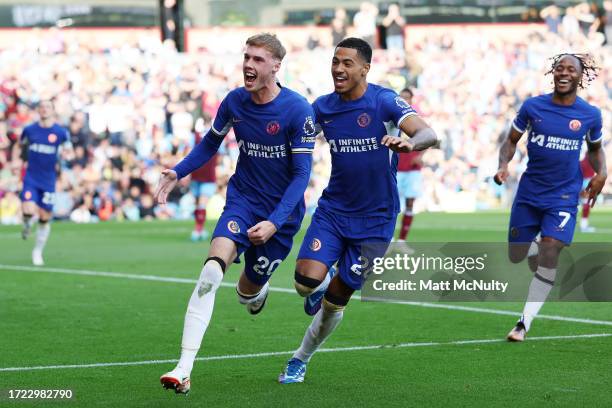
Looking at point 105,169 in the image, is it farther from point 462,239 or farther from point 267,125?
point 267,125

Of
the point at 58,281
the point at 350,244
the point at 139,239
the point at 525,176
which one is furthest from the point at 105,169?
the point at 350,244

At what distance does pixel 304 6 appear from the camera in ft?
110

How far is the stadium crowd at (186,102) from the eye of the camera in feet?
91.5

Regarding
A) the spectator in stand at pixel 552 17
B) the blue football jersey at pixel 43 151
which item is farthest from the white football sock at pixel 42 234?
the spectator in stand at pixel 552 17

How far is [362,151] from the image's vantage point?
8.09m

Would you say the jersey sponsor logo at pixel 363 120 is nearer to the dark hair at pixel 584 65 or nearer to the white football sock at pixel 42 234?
the dark hair at pixel 584 65

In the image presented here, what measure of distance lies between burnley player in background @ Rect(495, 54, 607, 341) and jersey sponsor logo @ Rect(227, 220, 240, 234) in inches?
131

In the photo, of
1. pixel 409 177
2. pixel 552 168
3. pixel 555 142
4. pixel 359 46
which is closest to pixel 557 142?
pixel 555 142

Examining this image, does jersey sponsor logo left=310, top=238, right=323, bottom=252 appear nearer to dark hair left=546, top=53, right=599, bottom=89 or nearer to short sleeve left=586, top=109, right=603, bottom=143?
dark hair left=546, top=53, right=599, bottom=89

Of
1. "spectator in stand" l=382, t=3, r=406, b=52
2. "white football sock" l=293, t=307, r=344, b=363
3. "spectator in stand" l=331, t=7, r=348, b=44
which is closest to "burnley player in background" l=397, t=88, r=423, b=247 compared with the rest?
"white football sock" l=293, t=307, r=344, b=363

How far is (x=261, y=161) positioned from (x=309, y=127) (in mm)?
445

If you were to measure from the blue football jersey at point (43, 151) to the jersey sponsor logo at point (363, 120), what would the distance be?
35.5ft

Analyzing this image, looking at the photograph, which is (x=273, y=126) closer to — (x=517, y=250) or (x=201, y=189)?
(x=517, y=250)

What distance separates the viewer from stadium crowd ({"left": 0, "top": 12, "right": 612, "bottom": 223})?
27875 mm
